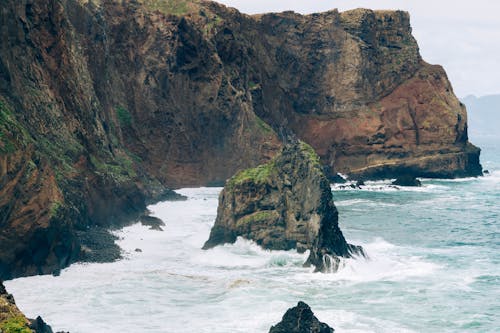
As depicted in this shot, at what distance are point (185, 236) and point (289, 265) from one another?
44.2 feet

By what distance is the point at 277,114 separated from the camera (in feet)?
376

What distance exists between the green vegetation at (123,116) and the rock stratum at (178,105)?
164mm

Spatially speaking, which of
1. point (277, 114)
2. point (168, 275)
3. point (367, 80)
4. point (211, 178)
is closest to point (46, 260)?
point (168, 275)

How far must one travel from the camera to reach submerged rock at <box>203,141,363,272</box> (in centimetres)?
4509

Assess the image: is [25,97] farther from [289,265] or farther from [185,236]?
[289,265]

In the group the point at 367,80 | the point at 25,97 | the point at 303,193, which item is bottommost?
the point at 303,193

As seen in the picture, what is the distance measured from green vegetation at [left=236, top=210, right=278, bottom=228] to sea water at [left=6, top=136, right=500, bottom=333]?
1.37 meters

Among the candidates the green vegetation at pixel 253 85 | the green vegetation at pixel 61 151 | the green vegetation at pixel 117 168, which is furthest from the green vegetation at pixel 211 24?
the green vegetation at pixel 61 151

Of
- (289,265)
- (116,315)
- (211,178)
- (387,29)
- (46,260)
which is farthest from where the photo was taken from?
(387,29)

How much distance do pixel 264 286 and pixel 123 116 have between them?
167 ft

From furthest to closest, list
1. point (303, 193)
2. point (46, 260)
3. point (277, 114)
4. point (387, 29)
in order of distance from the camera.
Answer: point (387, 29)
point (277, 114)
point (303, 193)
point (46, 260)

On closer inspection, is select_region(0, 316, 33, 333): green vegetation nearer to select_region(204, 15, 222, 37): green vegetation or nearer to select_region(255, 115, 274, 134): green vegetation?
select_region(255, 115, 274, 134): green vegetation

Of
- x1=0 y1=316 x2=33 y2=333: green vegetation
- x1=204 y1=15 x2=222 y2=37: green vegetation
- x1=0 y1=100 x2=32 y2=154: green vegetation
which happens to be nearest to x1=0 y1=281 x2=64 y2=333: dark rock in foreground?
x1=0 y1=316 x2=33 y2=333: green vegetation

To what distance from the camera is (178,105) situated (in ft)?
309
